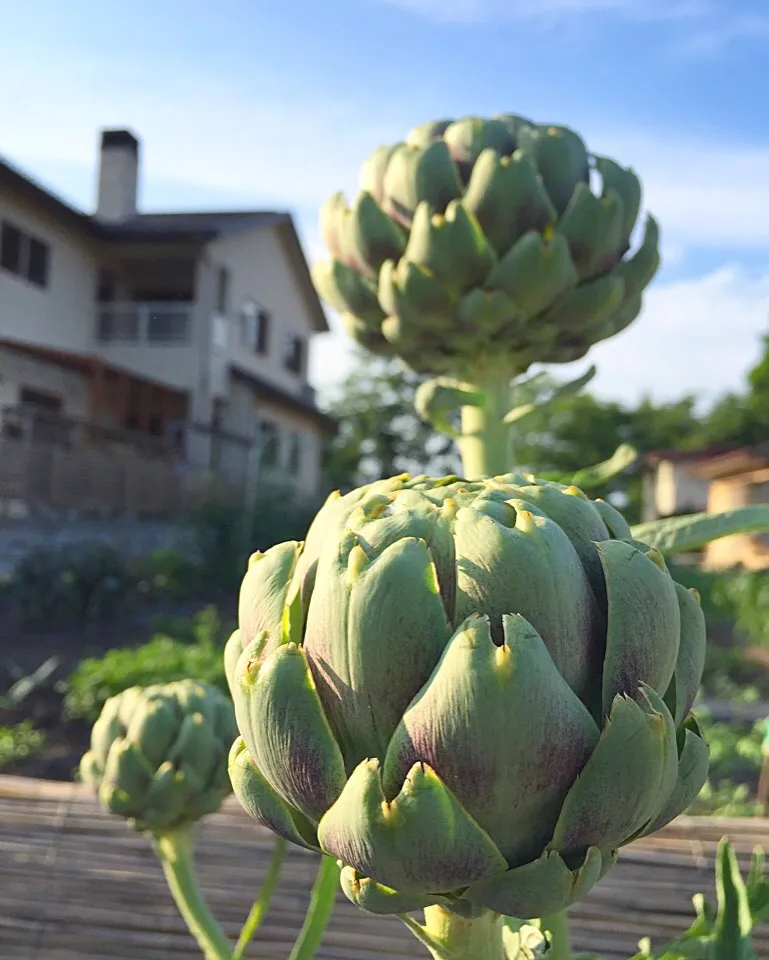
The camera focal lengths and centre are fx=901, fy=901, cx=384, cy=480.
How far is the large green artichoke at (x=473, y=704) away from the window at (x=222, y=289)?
11830 millimetres

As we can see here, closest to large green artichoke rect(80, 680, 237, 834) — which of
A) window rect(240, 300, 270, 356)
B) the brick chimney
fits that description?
window rect(240, 300, 270, 356)

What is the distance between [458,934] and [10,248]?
10126 millimetres

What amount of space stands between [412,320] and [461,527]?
0.60 m

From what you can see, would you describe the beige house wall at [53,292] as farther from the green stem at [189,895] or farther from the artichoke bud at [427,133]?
the green stem at [189,895]

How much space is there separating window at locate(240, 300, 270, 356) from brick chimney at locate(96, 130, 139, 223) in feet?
6.98


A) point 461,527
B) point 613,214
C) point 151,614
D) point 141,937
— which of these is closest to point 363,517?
point 461,527

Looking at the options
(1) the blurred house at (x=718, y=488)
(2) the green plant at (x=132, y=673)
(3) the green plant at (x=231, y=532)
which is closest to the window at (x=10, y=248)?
(3) the green plant at (x=231, y=532)

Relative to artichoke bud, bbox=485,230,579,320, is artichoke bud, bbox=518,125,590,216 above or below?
above

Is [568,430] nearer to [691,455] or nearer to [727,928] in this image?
[691,455]

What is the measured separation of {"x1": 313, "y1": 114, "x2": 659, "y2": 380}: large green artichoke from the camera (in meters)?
1.03

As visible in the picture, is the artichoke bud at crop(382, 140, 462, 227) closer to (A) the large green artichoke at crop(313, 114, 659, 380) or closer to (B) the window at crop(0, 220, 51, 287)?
(A) the large green artichoke at crop(313, 114, 659, 380)

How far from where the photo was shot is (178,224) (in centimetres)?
1200

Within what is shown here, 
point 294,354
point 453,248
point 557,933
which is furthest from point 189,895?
point 294,354

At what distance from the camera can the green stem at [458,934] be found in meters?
0.57
